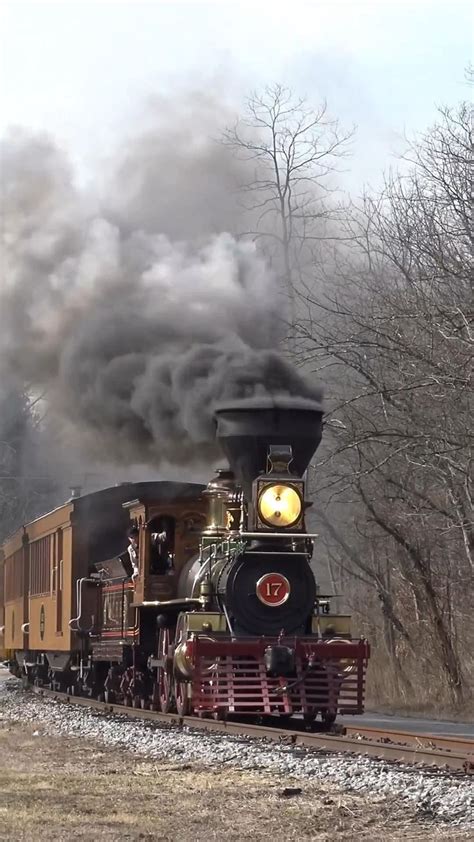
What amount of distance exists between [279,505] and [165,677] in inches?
116

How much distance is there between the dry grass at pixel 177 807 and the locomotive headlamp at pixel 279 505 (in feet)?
10.2

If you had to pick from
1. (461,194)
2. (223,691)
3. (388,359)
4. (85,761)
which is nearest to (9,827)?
(85,761)

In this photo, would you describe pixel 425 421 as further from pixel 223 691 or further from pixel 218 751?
pixel 218 751

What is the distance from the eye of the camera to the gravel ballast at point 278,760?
757 centimetres

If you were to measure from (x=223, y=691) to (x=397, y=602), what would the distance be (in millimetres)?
9934

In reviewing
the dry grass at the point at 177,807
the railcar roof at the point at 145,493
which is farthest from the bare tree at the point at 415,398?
the dry grass at the point at 177,807

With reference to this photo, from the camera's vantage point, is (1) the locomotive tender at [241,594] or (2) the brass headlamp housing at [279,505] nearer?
(2) the brass headlamp housing at [279,505]

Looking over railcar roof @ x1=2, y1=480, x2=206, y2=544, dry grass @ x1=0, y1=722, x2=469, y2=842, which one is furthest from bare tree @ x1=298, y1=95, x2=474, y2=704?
dry grass @ x1=0, y1=722, x2=469, y2=842

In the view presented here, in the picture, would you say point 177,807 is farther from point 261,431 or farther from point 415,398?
point 415,398

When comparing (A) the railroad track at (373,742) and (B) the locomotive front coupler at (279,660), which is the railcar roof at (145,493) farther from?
(B) the locomotive front coupler at (279,660)

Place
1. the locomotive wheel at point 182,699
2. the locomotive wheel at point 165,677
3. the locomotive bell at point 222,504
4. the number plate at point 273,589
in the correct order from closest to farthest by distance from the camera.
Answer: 1. the number plate at point 273,589
2. the locomotive bell at point 222,504
3. the locomotive wheel at point 182,699
4. the locomotive wheel at point 165,677

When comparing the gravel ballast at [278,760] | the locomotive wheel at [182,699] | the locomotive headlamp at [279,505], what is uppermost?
the locomotive headlamp at [279,505]

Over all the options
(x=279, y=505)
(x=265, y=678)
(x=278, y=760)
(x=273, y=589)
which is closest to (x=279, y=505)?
(x=279, y=505)

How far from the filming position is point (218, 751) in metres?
10.7
